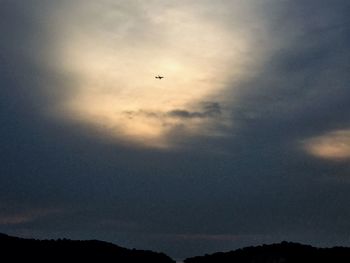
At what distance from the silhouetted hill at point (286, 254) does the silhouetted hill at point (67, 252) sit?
1619 centimetres

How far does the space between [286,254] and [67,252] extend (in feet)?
135

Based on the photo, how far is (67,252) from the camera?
106m

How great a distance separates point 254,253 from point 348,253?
16988 mm

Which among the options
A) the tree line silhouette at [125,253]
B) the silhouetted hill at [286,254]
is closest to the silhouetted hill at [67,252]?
the tree line silhouette at [125,253]

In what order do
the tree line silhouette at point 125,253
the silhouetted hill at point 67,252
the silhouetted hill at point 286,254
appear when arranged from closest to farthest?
1. the silhouetted hill at point 286,254
2. the tree line silhouette at point 125,253
3. the silhouetted hill at point 67,252

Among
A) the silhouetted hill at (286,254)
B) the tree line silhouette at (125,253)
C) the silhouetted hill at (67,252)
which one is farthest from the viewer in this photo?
the silhouetted hill at (67,252)

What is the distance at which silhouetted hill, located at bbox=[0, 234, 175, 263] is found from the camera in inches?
4021

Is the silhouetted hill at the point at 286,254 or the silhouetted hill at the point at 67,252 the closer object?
the silhouetted hill at the point at 286,254

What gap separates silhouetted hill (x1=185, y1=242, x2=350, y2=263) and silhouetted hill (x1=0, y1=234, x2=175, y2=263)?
1619 cm

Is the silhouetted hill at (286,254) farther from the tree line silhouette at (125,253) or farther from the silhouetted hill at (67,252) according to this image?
the silhouetted hill at (67,252)

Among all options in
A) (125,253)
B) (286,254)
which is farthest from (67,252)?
(286,254)

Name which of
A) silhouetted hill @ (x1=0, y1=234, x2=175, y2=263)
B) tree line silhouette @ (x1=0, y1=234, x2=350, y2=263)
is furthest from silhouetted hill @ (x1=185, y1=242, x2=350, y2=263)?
silhouetted hill @ (x1=0, y1=234, x2=175, y2=263)

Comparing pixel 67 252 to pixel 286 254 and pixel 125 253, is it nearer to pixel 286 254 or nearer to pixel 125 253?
pixel 125 253

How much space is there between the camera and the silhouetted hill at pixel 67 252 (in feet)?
335
